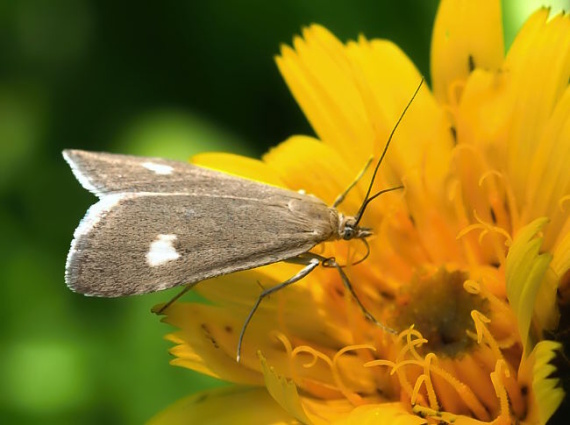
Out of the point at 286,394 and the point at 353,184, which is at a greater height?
the point at 353,184

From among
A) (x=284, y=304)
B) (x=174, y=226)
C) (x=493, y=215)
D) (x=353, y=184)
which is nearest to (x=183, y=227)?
(x=174, y=226)

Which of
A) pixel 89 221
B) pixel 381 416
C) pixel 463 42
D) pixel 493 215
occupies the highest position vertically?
pixel 463 42

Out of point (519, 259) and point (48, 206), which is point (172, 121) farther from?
point (519, 259)

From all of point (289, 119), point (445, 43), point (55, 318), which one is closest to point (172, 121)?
point (289, 119)

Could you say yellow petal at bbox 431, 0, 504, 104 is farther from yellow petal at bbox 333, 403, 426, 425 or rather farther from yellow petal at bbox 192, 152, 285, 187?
yellow petal at bbox 333, 403, 426, 425

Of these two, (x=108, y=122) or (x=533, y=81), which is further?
(x=108, y=122)

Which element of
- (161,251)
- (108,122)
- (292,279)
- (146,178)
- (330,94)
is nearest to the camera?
(161,251)

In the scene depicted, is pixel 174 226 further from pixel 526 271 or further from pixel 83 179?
pixel 526 271

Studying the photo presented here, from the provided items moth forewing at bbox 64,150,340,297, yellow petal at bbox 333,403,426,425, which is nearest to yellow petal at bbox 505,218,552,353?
yellow petal at bbox 333,403,426,425
